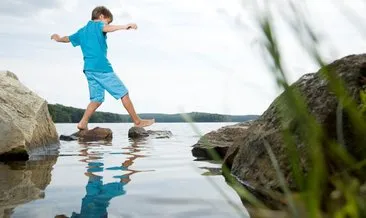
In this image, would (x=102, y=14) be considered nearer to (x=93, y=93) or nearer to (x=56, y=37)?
(x=56, y=37)

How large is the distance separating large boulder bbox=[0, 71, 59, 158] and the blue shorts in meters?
1.45

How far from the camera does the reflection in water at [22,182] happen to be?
3.45 meters

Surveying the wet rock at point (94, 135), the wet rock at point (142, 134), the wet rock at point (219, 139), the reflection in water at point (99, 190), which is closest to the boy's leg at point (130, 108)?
the wet rock at point (94, 135)

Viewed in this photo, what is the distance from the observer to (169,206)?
334 cm

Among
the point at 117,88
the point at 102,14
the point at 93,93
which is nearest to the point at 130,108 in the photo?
the point at 117,88

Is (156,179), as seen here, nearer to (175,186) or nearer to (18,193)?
(175,186)

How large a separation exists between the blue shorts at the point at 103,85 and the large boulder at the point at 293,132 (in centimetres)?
625

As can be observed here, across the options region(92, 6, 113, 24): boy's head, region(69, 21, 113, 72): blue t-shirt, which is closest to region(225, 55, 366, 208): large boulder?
region(69, 21, 113, 72): blue t-shirt

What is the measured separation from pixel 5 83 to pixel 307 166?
6.86 meters

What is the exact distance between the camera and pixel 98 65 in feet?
35.5

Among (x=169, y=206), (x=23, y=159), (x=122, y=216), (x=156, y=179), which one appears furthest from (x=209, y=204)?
(x=23, y=159)

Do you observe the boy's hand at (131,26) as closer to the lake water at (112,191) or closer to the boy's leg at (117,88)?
the boy's leg at (117,88)

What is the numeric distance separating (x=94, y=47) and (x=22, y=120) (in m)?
3.48

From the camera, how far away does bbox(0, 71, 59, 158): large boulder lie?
7.05m
